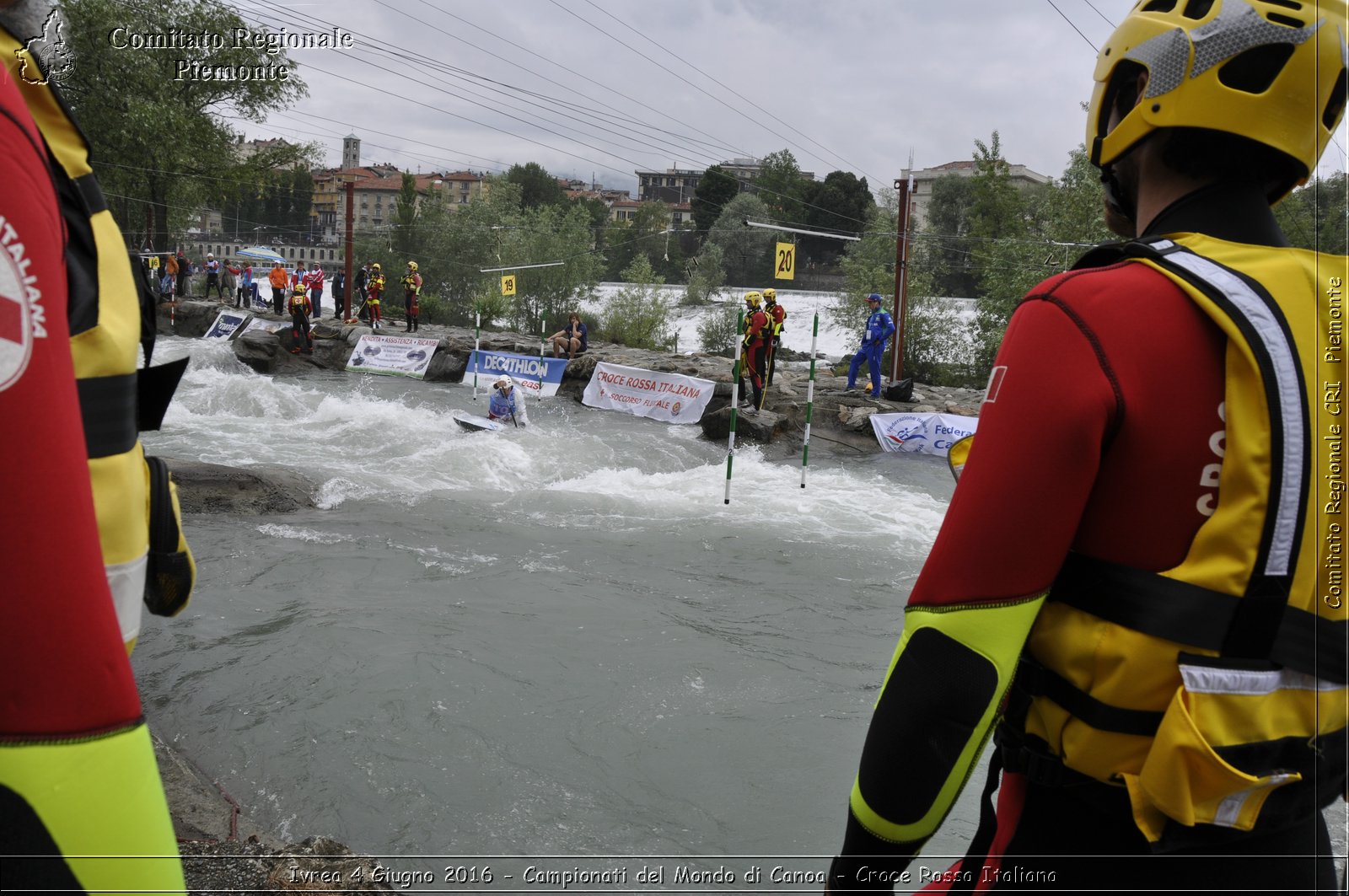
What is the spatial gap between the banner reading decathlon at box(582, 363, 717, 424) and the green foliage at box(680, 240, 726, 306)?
87.3 ft

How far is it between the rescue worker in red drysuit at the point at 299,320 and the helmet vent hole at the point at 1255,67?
23910mm

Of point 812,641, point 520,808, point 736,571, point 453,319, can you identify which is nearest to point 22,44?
point 520,808

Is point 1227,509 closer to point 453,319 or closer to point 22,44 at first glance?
point 22,44

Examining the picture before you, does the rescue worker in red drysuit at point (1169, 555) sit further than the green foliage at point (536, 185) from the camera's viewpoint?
No

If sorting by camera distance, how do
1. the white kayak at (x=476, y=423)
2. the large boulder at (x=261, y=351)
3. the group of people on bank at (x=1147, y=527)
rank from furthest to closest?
the large boulder at (x=261, y=351), the white kayak at (x=476, y=423), the group of people on bank at (x=1147, y=527)

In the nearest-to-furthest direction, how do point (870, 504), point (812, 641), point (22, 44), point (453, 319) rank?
point (22, 44) < point (812, 641) < point (870, 504) < point (453, 319)

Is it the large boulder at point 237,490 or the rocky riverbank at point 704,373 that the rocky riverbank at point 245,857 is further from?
the rocky riverbank at point 704,373

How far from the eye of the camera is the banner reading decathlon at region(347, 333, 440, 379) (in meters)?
22.2

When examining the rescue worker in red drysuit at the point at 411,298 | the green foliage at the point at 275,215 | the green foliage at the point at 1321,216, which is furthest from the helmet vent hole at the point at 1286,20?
the green foliage at the point at 275,215

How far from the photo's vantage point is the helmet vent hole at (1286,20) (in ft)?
3.96

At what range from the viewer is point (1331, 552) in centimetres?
110

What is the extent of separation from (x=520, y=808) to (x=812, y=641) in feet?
9.69

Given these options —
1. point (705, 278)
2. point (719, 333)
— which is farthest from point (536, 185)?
point (719, 333)

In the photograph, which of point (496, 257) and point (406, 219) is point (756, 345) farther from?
point (406, 219)
